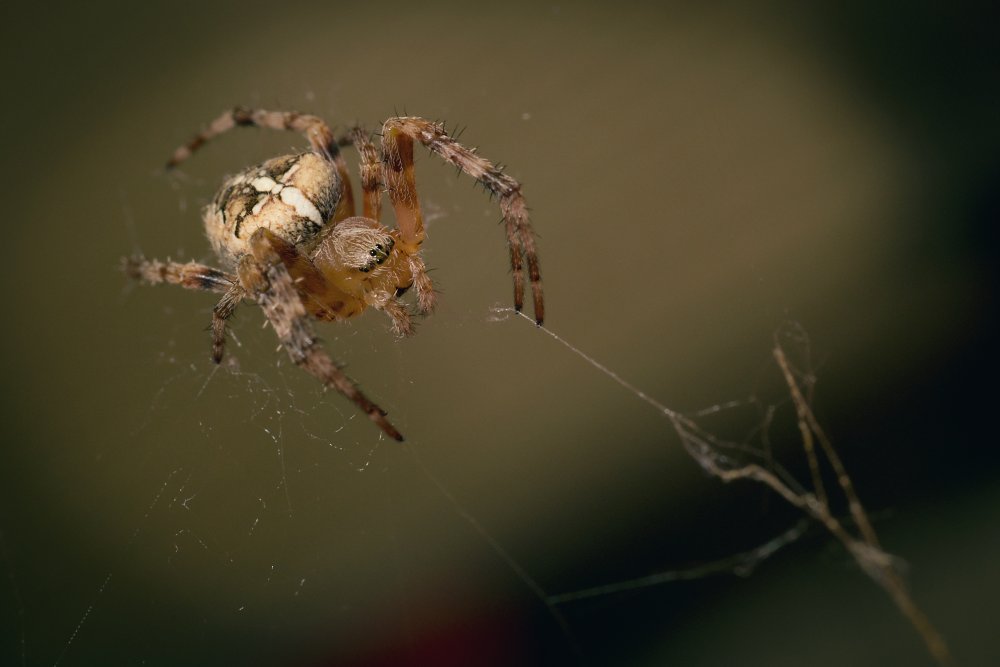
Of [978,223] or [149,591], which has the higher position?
[978,223]

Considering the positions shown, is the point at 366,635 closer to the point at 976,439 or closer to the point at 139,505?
the point at 139,505

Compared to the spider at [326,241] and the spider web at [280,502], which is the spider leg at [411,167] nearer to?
the spider at [326,241]

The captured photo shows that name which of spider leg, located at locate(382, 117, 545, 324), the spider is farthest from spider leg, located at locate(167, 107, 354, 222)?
spider leg, located at locate(382, 117, 545, 324)

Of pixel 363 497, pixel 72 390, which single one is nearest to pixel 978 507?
pixel 363 497

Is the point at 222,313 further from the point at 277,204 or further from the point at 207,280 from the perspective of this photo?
the point at 277,204

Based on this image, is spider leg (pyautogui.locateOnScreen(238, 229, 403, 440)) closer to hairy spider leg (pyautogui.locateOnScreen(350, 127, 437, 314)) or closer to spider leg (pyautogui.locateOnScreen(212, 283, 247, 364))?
spider leg (pyautogui.locateOnScreen(212, 283, 247, 364))

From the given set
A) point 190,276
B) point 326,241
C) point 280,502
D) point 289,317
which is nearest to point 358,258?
point 326,241
